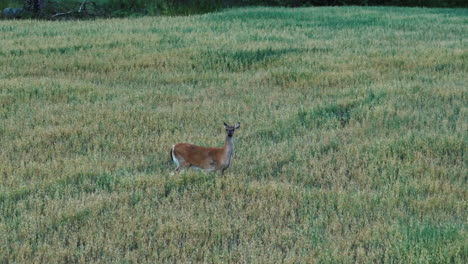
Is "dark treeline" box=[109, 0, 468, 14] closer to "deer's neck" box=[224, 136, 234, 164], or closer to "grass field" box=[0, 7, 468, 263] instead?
"grass field" box=[0, 7, 468, 263]

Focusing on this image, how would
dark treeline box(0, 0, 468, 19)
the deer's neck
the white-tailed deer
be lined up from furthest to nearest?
dark treeline box(0, 0, 468, 19)
the white-tailed deer
the deer's neck

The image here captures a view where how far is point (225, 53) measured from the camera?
20.8m

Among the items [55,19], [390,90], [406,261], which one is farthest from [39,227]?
[55,19]

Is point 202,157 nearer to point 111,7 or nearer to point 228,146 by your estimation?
point 228,146

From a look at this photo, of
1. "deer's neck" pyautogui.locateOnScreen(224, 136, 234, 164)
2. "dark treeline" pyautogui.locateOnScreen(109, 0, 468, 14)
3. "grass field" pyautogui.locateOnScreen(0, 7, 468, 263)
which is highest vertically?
"deer's neck" pyautogui.locateOnScreen(224, 136, 234, 164)

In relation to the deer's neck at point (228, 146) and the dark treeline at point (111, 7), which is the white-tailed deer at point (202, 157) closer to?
the deer's neck at point (228, 146)

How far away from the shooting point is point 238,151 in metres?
11.0

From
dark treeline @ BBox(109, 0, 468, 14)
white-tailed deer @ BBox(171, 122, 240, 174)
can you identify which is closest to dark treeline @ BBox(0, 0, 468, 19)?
dark treeline @ BBox(109, 0, 468, 14)

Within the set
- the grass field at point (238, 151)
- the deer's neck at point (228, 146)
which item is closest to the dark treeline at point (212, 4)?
the grass field at point (238, 151)

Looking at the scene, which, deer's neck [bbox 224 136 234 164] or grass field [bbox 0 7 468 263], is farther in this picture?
deer's neck [bbox 224 136 234 164]

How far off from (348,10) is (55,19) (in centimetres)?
1410

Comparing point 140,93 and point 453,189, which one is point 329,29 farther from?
point 453,189

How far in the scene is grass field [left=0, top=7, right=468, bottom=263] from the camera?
741 cm

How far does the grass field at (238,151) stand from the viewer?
741cm
